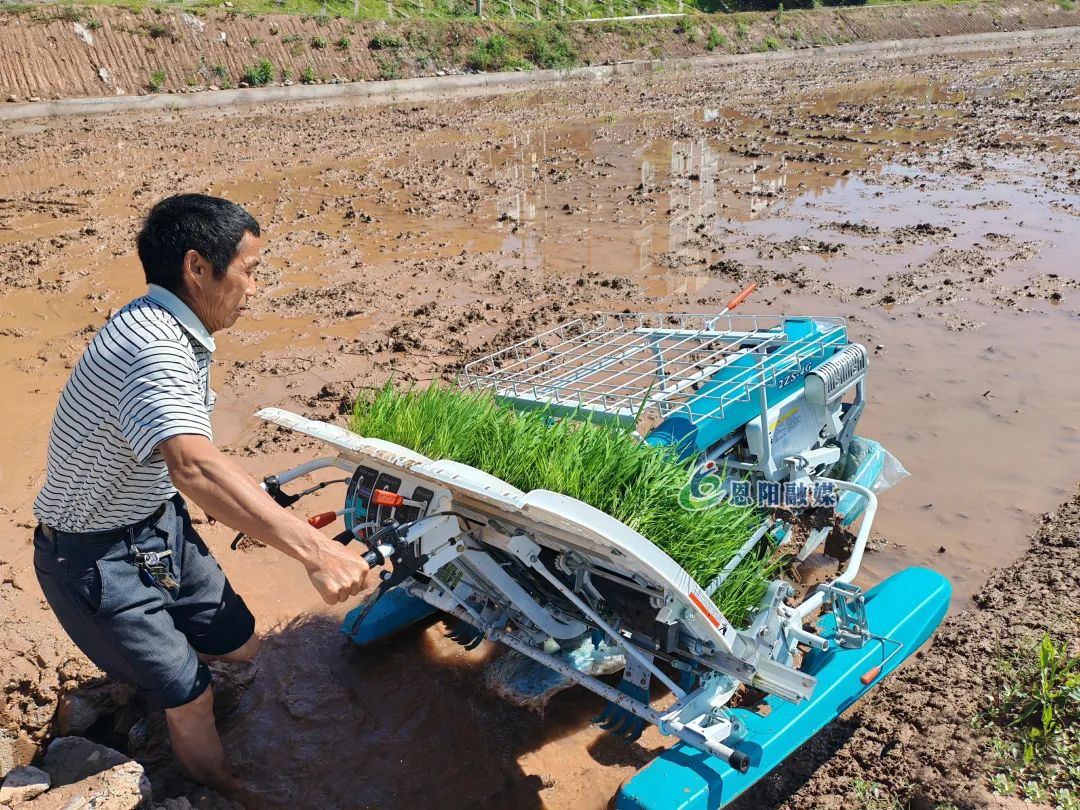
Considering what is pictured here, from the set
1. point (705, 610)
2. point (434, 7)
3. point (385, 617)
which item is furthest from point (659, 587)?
point (434, 7)

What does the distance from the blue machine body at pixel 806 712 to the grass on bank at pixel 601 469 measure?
0.37m

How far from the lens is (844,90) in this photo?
24.0m

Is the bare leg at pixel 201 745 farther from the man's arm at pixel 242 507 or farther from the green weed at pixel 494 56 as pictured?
the green weed at pixel 494 56

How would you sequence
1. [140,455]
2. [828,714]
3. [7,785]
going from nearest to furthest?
[140,455]
[7,785]
[828,714]

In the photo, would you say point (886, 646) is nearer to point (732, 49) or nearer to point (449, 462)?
point (449, 462)

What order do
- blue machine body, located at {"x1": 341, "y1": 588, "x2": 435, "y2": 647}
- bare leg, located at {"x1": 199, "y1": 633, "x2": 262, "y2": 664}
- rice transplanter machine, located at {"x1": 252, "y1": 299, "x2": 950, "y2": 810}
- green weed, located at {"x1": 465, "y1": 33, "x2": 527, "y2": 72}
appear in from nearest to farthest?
rice transplanter machine, located at {"x1": 252, "y1": 299, "x2": 950, "y2": 810}, bare leg, located at {"x1": 199, "y1": 633, "x2": 262, "y2": 664}, blue machine body, located at {"x1": 341, "y1": 588, "x2": 435, "y2": 647}, green weed, located at {"x1": 465, "y1": 33, "x2": 527, "y2": 72}

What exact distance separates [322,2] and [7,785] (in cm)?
2781

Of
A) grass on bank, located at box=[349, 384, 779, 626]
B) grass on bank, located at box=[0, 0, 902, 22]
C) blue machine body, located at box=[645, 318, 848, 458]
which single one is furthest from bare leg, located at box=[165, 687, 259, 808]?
grass on bank, located at box=[0, 0, 902, 22]

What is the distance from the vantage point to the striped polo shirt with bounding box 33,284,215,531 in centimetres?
227

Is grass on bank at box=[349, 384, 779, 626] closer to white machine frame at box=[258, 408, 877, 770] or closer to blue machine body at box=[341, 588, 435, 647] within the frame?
white machine frame at box=[258, 408, 877, 770]

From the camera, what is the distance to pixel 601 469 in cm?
296

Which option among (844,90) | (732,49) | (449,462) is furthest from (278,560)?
(732,49)

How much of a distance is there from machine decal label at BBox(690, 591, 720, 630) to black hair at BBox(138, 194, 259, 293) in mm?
1661

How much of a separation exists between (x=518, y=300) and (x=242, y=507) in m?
6.30
